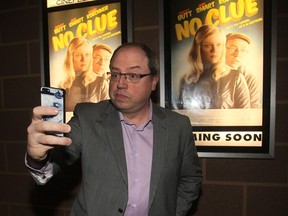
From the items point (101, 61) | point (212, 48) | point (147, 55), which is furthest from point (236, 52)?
point (101, 61)

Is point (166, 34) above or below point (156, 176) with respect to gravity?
above

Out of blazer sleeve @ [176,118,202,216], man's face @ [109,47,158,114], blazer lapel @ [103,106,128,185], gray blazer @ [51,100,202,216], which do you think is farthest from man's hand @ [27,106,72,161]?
blazer sleeve @ [176,118,202,216]

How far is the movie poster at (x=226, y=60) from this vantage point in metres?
1.51

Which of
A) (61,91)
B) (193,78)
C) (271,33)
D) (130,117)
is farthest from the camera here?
(193,78)

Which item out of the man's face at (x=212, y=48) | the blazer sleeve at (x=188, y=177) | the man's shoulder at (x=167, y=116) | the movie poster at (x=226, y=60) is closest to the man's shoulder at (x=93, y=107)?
the man's shoulder at (x=167, y=116)

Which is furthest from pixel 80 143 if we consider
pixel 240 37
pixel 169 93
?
pixel 240 37

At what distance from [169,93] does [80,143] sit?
0.75 m

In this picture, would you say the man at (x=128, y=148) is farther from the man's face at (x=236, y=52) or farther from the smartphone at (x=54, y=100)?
the man's face at (x=236, y=52)

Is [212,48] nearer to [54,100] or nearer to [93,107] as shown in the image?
[93,107]

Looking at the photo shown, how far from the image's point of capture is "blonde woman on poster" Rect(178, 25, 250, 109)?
5.08 feet

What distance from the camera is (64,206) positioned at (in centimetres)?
191

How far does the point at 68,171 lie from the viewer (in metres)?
1.87

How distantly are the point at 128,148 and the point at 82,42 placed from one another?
97 cm

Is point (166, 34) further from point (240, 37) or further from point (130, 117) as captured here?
point (130, 117)
